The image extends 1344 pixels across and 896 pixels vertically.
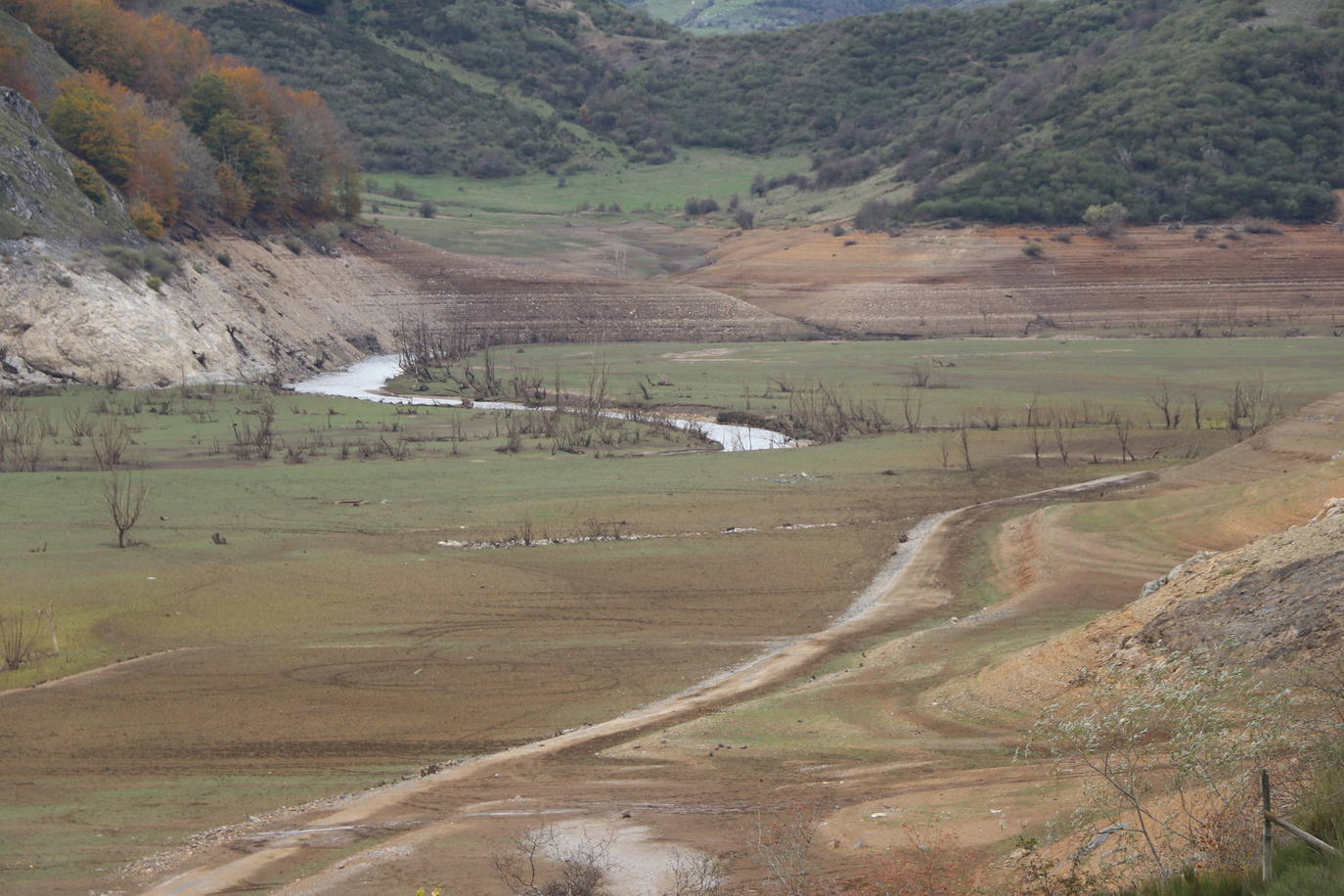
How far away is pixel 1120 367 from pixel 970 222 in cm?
2963

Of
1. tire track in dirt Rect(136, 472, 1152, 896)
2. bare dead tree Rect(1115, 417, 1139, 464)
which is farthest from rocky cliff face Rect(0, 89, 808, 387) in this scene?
tire track in dirt Rect(136, 472, 1152, 896)

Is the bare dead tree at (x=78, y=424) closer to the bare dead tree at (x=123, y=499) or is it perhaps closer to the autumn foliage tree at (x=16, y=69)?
the bare dead tree at (x=123, y=499)

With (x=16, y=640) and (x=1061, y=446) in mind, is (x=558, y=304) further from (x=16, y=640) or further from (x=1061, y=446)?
(x=16, y=640)

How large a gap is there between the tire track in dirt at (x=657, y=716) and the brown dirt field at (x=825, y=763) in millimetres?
42

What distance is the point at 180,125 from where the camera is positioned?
73062 millimetres

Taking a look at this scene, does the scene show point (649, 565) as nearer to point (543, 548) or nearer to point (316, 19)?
point (543, 548)

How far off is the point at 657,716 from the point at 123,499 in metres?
19.0

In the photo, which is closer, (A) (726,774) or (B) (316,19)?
(A) (726,774)

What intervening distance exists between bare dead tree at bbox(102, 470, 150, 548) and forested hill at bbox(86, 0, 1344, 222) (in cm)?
6213

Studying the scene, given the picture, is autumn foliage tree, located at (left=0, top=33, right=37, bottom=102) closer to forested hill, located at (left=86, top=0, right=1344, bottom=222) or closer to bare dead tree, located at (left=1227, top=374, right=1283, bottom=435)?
forested hill, located at (left=86, top=0, right=1344, bottom=222)

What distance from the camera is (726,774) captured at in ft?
50.4

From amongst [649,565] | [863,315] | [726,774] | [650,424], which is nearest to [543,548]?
[649,565]

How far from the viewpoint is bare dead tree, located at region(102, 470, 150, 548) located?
2831 cm

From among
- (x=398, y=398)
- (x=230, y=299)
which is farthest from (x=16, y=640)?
(x=230, y=299)
